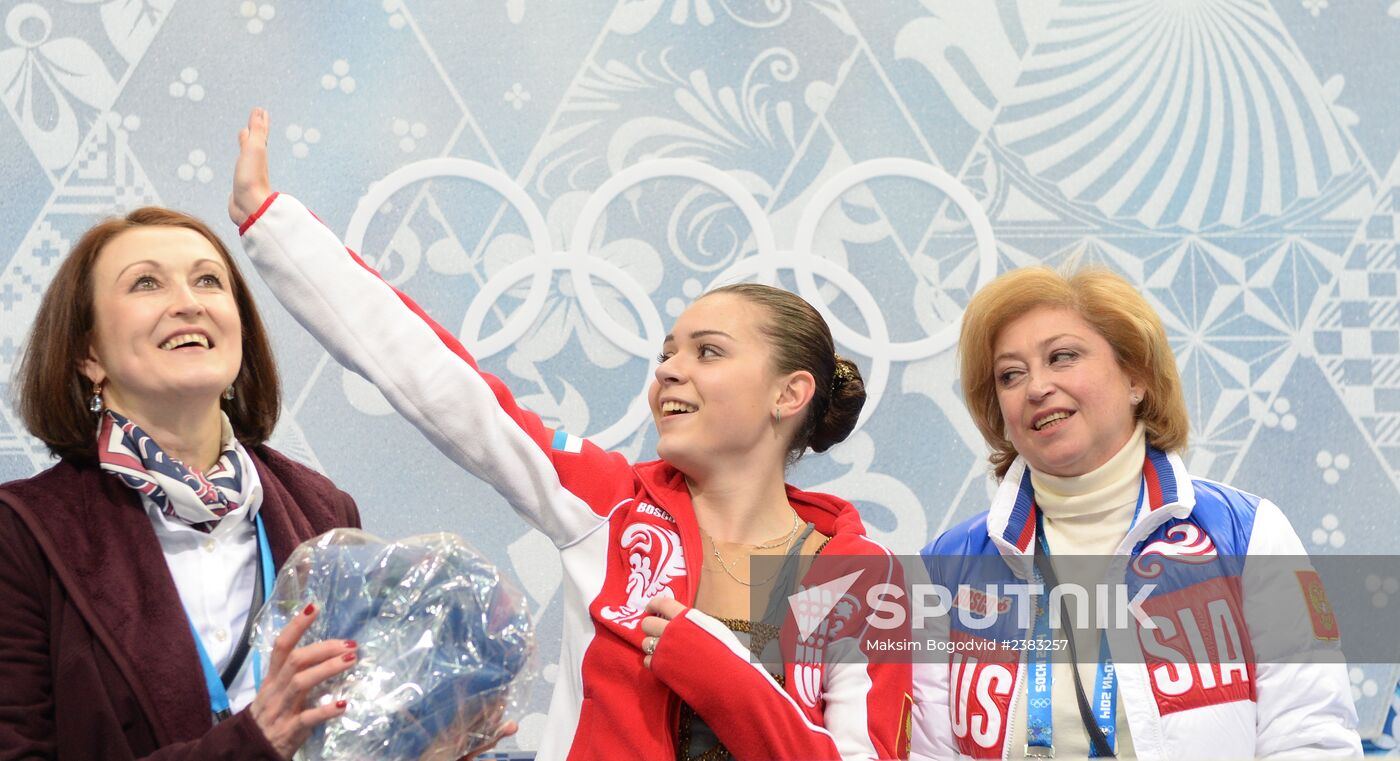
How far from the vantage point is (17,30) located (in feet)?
10.1

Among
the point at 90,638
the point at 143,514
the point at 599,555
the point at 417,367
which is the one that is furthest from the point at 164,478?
the point at 599,555

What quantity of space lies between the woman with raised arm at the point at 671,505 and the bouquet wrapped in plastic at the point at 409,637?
262 millimetres

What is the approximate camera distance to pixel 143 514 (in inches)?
76.0

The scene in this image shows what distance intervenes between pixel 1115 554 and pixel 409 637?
1.18 meters

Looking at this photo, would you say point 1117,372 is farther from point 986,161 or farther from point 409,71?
point 409,71

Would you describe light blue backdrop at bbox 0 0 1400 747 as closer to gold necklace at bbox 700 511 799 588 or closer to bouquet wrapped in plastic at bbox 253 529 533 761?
gold necklace at bbox 700 511 799 588

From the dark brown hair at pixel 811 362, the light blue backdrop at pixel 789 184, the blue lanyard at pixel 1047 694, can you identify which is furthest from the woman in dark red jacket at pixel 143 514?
the blue lanyard at pixel 1047 694

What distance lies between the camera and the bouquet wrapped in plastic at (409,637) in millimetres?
1586

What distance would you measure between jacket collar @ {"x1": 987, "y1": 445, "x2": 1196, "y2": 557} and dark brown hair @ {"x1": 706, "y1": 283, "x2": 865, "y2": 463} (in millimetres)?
295

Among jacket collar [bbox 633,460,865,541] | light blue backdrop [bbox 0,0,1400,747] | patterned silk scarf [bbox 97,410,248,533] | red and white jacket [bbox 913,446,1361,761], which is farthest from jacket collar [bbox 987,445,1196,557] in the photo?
patterned silk scarf [bbox 97,410,248,533]

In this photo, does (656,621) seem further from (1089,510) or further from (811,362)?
(1089,510)

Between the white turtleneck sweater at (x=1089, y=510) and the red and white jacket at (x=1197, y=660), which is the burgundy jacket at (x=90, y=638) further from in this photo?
the white turtleneck sweater at (x=1089, y=510)

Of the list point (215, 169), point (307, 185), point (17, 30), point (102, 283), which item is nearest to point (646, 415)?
point (307, 185)

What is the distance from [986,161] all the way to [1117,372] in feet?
3.50
